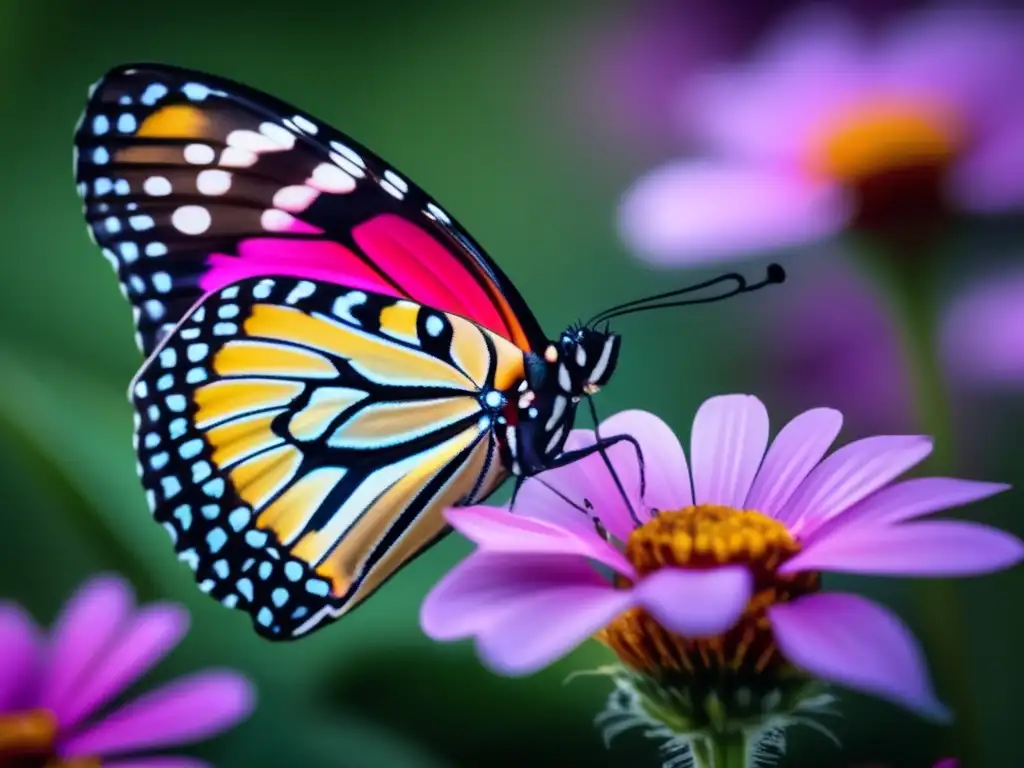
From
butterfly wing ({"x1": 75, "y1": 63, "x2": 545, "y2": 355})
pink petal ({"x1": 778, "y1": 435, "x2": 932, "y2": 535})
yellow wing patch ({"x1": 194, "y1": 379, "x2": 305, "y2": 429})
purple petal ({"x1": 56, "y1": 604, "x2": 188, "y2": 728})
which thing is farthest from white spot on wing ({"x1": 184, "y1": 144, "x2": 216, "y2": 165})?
pink petal ({"x1": 778, "y1": 435, "x2": 932, "y2": 535})

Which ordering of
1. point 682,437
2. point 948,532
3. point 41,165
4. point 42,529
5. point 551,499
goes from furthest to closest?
point 41,165
point 42,529
point 682,437
point 551,499
point 948,532

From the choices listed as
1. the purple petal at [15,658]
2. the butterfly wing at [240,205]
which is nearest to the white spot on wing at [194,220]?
the butterfly wing at [240,205]

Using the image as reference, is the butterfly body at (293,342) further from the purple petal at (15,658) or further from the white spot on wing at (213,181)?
the purple petal at (15,658)

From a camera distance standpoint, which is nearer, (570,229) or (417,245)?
(417,245)

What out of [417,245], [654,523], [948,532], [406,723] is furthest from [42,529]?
[948,532]

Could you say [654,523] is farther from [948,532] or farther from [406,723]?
[406,723]

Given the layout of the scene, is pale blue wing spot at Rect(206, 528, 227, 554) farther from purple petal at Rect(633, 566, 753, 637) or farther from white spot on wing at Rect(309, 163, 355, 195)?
purple petal at Rect(633, 566, 753, 637)

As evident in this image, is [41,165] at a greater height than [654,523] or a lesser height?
greater
